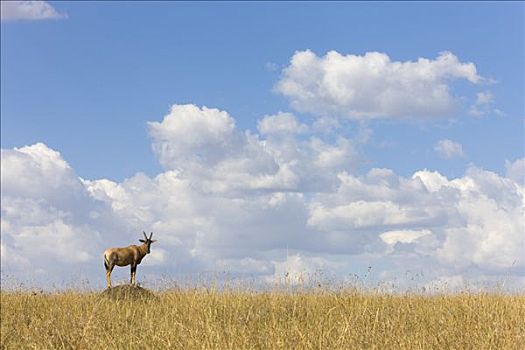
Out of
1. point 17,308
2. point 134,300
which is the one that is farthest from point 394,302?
point 17,308

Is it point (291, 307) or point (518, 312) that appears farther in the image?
point (291, 307)

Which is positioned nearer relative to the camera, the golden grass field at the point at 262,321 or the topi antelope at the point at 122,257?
the golden grass field at the point at 262,321

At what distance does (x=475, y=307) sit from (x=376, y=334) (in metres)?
3.56

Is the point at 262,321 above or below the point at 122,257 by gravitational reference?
below

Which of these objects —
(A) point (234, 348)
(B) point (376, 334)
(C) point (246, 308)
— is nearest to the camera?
(A) point (234, 348)

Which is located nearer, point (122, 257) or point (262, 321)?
point (262, 321)

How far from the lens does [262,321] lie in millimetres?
11992

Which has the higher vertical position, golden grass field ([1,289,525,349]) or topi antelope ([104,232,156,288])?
topi antelope ([104,232,156,288])

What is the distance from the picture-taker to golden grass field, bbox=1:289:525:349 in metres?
9.10

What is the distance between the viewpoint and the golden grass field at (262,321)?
9102mm

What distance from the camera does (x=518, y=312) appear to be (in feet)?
38.4

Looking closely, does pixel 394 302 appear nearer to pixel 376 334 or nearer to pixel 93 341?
pixel 376 334

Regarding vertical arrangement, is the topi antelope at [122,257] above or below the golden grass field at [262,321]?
above

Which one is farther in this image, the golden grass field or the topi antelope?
the topi antelope
